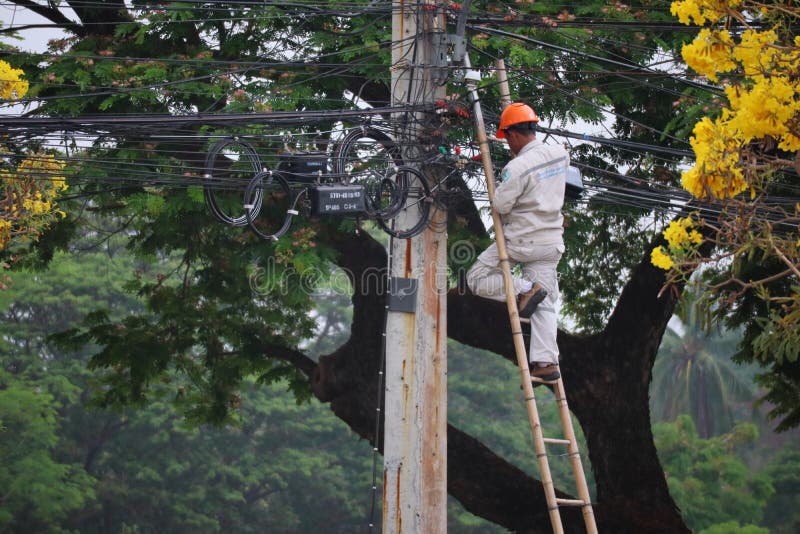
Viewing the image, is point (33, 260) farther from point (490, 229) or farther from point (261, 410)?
point (261, 410)

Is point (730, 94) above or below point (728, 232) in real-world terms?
above

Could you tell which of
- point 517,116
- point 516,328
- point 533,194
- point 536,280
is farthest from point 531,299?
point 517,116

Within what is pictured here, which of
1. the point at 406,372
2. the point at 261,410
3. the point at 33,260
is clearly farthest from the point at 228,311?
the point at 261,410

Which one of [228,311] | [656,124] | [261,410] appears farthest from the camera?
[261,410]

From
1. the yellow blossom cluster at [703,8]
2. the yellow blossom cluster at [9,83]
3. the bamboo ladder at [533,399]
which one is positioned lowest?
the bamboo ladder at [533,399]

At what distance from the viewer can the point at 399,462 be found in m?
8.00

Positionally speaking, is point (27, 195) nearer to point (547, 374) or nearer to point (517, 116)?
point (517, 116)

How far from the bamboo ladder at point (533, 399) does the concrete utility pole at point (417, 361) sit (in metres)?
0.41

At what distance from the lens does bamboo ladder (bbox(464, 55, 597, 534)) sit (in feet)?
23.9

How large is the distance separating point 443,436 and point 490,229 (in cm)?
440

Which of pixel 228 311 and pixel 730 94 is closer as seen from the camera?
pixel 730 94

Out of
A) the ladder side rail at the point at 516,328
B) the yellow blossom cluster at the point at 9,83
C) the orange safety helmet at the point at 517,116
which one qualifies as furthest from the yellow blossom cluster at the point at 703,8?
the yellow blossom cluster at the point at 9,83

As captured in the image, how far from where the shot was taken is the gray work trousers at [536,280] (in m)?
7.96

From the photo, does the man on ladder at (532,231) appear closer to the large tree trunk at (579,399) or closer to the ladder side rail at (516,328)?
the ladder side rail at (516,328)
